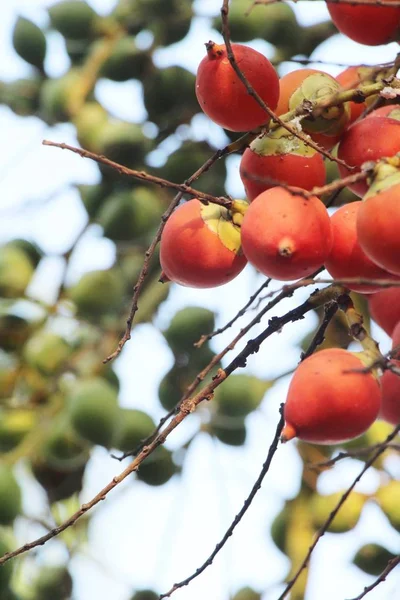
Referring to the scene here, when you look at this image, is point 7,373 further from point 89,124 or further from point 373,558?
point 373,558

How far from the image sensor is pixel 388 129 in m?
0.68

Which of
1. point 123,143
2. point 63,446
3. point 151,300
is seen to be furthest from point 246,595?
point 123,143

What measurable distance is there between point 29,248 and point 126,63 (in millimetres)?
362

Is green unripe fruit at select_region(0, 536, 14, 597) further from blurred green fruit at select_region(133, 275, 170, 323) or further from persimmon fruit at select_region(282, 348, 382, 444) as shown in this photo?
persimmon fruit at select_region(282, 348, 382, 444)

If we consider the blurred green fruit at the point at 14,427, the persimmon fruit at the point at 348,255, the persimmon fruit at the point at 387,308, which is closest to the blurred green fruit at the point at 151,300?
the blurred green fruit at the point at 14,427

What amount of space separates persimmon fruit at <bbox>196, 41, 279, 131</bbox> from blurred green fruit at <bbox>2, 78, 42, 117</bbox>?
3.28 ft

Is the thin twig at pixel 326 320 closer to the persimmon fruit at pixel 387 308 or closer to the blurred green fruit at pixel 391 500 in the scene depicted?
the persimmon fruit at pixel 387 308

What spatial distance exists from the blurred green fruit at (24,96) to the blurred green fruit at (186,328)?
0.53 m

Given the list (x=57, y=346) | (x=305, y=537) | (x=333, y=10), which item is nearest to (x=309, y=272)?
(x=333, y=10)

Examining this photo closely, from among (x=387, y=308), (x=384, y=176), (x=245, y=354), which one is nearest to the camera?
(x=384, y=176)

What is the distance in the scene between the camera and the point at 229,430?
139cm

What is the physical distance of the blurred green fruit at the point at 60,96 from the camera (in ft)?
4.96

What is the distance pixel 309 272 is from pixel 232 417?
0.73 metres

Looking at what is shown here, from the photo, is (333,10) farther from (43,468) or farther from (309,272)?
(43,468)
